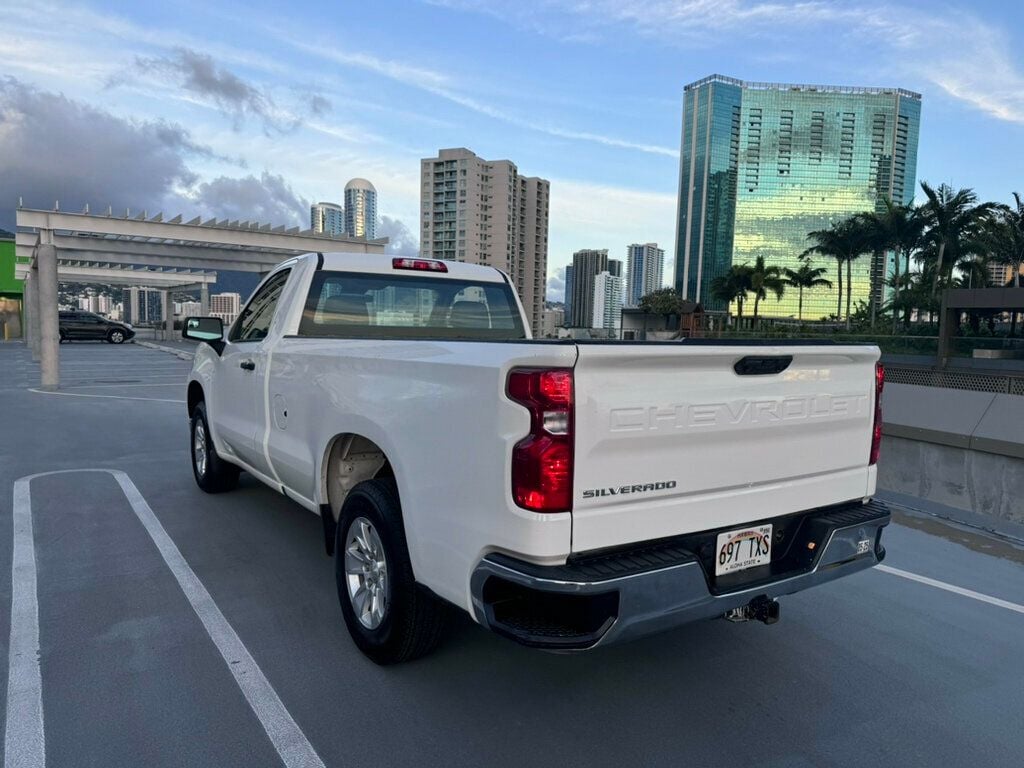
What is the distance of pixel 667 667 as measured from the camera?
10.8 ft

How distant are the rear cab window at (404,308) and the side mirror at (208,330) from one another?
4.52 ft

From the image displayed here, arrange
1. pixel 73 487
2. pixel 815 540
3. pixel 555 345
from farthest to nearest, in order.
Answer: pixel 73 487 → pixel 815 540 → pixel 555 345

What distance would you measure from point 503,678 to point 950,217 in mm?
49741

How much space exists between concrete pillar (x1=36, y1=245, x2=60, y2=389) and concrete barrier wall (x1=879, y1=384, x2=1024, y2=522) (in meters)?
16.2

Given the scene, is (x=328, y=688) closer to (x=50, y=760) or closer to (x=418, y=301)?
(x=50, y=760)

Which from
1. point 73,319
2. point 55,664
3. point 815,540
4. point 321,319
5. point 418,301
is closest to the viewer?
point 815,540

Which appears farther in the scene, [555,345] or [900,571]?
[900,571]

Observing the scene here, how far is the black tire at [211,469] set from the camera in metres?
6.03

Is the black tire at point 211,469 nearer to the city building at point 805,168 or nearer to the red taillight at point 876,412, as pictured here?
the red taillight at point 876,412

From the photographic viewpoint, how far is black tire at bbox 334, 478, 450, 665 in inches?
116

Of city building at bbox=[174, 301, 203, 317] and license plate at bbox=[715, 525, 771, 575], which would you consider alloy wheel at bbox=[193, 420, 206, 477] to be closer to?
license plate at bbox=[715, 525, 771, 575]

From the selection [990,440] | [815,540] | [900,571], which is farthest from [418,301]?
[990,440]

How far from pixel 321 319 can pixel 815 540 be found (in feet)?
10.7

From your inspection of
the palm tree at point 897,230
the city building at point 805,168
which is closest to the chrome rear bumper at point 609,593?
the palm tree at point 897,230
